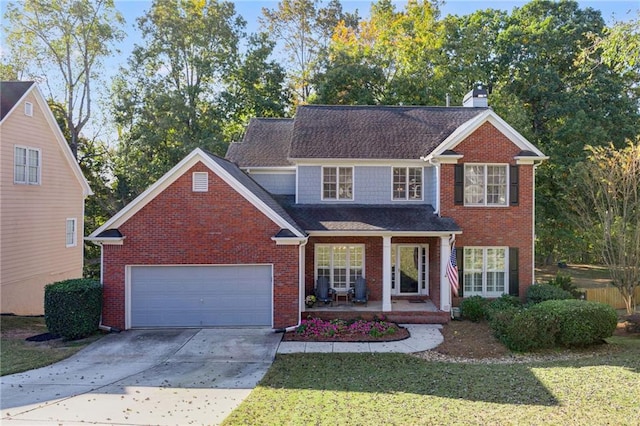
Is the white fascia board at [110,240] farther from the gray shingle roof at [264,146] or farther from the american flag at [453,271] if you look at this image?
the american flag at [453,271]

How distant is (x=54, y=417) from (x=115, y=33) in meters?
28.0

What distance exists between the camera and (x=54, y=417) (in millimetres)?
7590

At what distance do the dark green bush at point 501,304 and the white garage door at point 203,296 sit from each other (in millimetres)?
7139

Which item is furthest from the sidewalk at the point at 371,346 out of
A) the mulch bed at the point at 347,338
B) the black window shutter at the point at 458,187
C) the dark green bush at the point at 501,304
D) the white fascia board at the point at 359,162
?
the white fascia board at the point at 359,162

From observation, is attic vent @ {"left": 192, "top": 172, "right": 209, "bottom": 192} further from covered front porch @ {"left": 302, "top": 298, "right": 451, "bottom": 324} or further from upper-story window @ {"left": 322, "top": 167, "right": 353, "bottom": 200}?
covered front porch @ {"left": 302, "top": 298, "right": 451, "bottom": 324}

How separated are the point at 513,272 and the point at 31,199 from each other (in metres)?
18.4

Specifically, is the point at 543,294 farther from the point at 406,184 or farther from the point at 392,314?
the point at 406,184

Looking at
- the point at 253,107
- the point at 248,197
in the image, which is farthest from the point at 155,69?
the point at 248,197

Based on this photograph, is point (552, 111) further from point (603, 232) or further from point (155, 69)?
point (155, 69)

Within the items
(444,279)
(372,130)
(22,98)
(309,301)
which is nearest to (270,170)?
(372,130)

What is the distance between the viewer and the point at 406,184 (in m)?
17.3

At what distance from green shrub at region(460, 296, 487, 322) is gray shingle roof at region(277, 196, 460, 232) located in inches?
99.4

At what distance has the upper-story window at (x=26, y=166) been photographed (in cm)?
1659

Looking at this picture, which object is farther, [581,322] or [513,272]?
[513,272]
